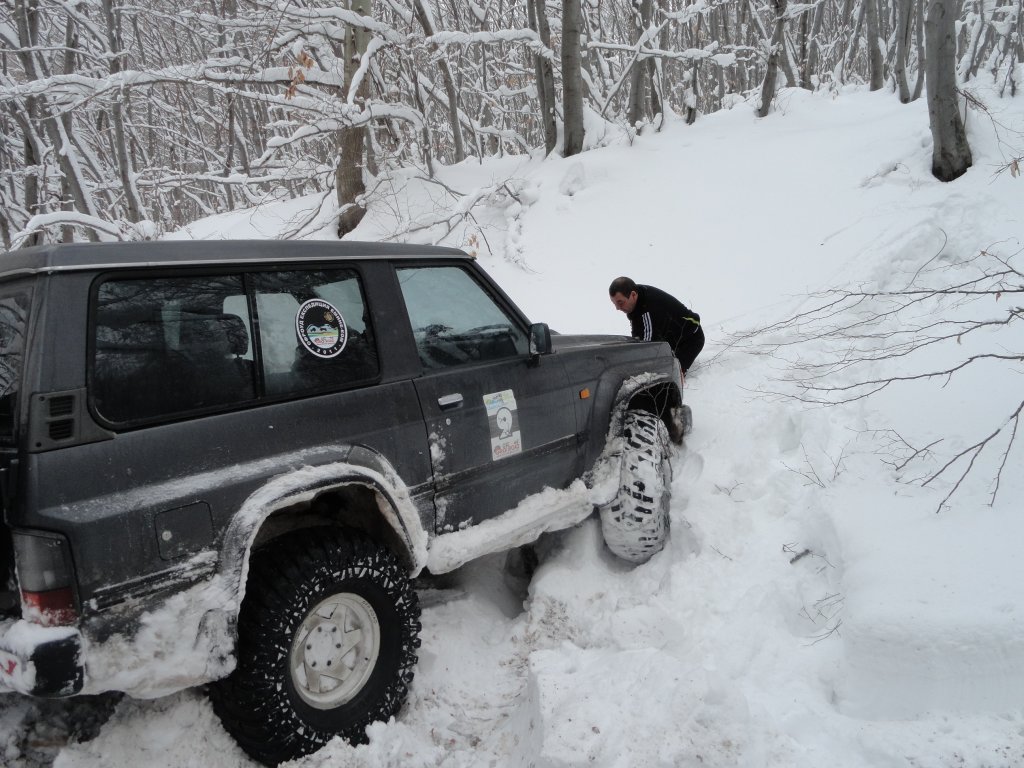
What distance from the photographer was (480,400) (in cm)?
302

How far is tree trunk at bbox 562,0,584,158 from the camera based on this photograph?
36.0 feet

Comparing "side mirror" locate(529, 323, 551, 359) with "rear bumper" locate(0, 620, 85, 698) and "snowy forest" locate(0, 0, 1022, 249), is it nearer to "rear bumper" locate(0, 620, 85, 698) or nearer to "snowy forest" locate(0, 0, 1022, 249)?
"rear bumper" locate(0, 620, 85, 698)

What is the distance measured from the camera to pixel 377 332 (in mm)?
2766

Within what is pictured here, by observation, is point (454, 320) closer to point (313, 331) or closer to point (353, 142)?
point (313, 331)

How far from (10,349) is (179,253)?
565 millimetres

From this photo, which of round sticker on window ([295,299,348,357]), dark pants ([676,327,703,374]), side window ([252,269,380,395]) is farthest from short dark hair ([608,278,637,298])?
round sticker on window ([295,299,348,357])

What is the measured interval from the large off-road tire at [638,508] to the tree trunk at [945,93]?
611 cm

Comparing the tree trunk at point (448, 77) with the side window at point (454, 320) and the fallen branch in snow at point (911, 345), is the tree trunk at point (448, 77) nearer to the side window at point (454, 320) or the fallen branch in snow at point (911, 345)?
the fallen branch in snow at point (911, 345)

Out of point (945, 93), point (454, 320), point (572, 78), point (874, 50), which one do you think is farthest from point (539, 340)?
point (874, 50)

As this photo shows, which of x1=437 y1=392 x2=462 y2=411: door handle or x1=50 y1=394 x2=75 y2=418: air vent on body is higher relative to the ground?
x1=50 y1=394 x2=75 y2=418: air vent on body

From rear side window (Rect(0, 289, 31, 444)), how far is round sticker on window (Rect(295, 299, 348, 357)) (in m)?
0.83

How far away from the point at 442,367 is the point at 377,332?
0.35 metres

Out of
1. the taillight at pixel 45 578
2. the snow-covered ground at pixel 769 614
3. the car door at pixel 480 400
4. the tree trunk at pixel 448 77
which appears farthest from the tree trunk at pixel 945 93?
the taillight at pixel 45 578

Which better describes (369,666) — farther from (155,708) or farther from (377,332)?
(377,332)
